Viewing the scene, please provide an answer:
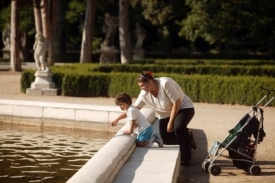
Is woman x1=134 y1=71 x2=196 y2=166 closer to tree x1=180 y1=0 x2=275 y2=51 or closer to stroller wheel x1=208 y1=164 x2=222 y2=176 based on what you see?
stroller wheel x1=208 y1=164 x2=222 y2=176

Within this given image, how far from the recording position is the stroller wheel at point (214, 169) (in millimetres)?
8086

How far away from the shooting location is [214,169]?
8102 mm

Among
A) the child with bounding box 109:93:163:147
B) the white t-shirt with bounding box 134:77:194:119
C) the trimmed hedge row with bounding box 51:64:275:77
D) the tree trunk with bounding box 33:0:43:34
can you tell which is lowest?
the trimmed hedge row with bounding box 51:64:275:77

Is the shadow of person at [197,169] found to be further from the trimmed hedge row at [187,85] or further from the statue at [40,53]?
the statue at [40,53]

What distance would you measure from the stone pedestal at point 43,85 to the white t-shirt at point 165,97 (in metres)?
12.0

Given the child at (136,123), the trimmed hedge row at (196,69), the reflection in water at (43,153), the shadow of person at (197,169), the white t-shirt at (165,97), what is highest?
the white t-shirt at (165,97)

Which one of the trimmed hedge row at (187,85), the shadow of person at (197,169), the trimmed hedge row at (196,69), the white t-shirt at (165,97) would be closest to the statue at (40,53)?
the trimmed hedge row at (187,85)

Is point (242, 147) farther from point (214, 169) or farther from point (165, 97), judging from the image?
point (165, 97)

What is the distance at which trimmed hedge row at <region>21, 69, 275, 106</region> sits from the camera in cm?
1823

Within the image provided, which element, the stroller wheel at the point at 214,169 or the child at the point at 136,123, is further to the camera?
the child at the point at 136,123

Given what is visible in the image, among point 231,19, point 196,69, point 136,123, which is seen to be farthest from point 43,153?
point 231,19

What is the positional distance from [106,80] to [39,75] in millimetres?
2094

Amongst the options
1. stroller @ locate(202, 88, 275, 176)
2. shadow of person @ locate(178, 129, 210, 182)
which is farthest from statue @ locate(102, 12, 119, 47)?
stroller @ locate(202, 88, 275, 176)

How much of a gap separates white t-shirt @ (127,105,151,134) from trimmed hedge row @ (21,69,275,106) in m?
9.60
